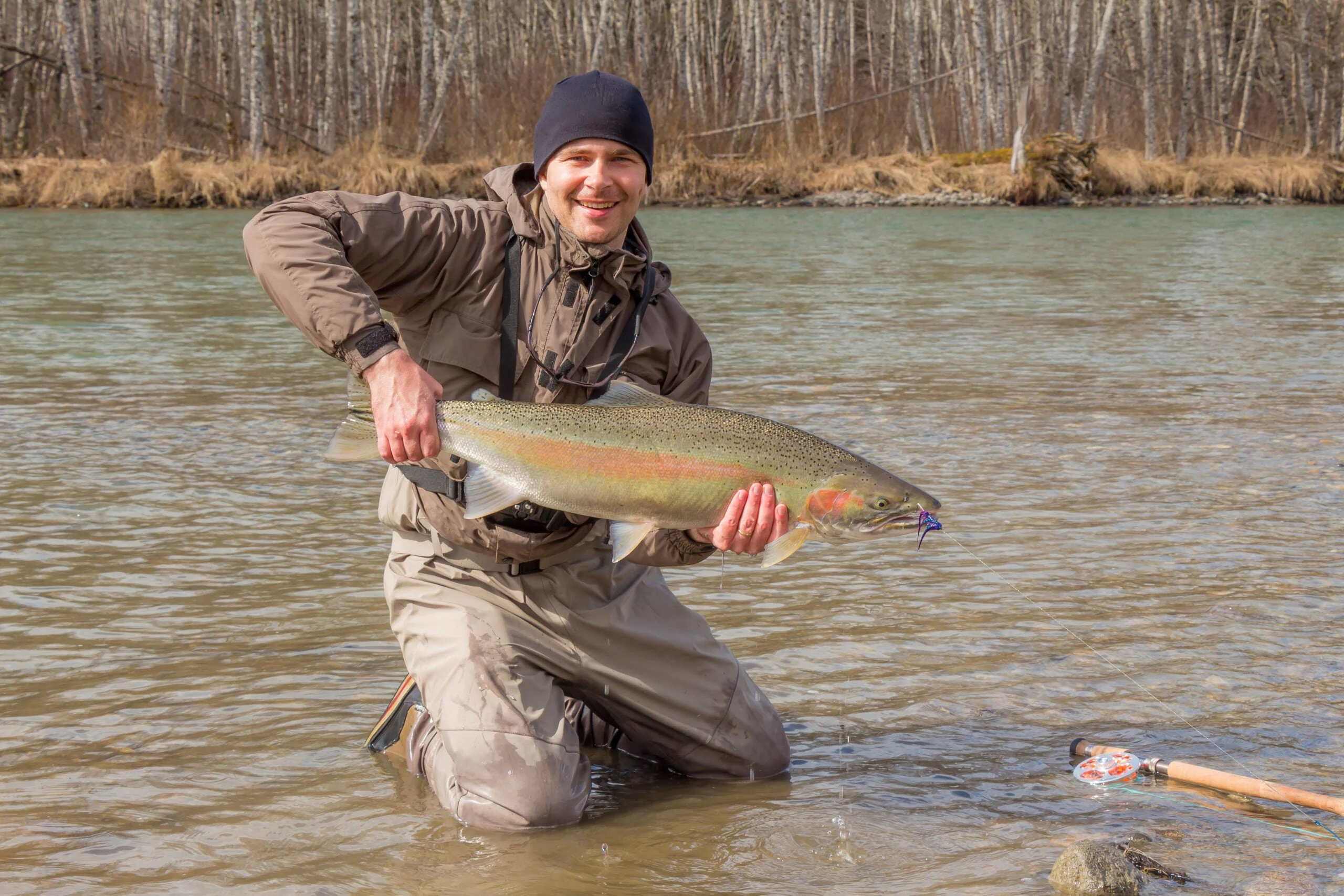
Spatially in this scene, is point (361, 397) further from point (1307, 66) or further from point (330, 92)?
point (1307, 66)

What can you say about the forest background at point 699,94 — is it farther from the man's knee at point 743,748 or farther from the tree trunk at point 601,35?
the man's knee at point 743,748

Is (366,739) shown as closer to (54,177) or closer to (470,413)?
(470,413)

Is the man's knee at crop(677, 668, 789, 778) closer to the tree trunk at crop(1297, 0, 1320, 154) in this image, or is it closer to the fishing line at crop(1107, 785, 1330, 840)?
the fishing line at crop(1107, 785, 1330, 840)

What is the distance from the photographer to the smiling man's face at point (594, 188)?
389 cm

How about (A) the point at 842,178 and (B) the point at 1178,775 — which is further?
(A) the point at 842,178

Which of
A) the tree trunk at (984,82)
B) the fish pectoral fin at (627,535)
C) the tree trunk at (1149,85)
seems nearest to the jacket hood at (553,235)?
the fish pectoral fin at (627,535)

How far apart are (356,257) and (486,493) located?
2.42ft

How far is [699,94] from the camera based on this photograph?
130 feet

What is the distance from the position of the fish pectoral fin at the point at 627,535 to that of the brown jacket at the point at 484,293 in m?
0.29

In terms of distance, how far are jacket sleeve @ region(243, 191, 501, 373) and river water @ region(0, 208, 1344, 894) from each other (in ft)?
4.03

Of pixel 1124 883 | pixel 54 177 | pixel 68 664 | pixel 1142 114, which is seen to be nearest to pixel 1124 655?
pixel 1124 883

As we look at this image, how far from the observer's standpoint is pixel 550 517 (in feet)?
12.5

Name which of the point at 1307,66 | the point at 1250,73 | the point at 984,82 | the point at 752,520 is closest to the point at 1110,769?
the point at 752,520

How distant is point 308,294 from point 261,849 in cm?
132
